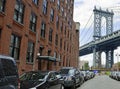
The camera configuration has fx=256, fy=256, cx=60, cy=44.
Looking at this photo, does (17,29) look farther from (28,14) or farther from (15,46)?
(28,14)

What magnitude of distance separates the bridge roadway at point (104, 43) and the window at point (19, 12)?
6555cm

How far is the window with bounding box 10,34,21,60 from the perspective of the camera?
21.2 m

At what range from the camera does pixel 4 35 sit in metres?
19.1

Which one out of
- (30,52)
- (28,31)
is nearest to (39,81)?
(28,31)

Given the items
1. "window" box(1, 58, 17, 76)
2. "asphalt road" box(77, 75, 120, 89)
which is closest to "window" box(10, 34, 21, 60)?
"asphalt road" box(77, 75, 120, 89)

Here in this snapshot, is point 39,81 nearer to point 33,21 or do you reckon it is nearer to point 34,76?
point 34,76

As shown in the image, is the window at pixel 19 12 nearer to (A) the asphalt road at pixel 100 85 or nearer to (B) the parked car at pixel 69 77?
(B) the parked car at pixel 69 77

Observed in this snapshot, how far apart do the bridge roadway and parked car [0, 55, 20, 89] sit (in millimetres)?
79915

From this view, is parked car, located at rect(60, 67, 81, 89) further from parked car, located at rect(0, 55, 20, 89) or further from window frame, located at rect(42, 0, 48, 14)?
window frame, located at rect(42, 0, 48, 14)

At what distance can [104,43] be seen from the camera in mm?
97500

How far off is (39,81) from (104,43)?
88096mm

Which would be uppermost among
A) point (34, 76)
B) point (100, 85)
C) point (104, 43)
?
point (104, 43)

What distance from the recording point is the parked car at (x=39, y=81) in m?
10.7

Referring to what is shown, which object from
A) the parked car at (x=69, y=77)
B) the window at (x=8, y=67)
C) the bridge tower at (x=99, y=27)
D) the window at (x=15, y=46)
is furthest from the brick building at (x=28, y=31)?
the bridge tower at (x=99, y=27)
